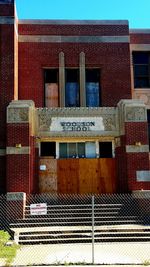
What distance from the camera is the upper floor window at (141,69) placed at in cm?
2452

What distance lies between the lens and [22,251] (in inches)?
541

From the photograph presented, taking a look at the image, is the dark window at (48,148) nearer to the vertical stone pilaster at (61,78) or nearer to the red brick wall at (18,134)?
the red brick wall at (18,134)

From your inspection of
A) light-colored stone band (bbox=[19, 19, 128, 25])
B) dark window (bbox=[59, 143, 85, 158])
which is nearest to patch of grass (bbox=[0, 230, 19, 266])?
dark window (bbox=[59, 143, 85, 158])

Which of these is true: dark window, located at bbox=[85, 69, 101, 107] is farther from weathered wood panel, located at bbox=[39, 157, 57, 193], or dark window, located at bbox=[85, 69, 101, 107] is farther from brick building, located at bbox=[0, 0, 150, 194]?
weathered wood panel, located at bbox=[39, 157, 57, 193]

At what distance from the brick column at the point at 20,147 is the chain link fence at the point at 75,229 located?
69 cm

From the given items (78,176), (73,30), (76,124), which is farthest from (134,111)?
(73,30)

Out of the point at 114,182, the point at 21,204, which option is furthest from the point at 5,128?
the point at 114,182

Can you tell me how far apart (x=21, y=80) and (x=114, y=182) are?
7355mm

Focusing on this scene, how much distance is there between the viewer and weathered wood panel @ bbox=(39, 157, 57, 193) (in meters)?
20.8

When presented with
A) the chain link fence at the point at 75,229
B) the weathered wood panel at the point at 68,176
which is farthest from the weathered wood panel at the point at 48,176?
the chain link fence at the point at 75,229

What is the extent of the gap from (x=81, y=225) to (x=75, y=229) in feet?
4.04

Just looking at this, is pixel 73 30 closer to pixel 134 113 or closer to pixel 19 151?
pixel 134 113

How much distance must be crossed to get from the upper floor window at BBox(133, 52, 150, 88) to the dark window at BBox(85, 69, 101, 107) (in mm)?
2393

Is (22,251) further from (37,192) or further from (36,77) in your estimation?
(36,77)
